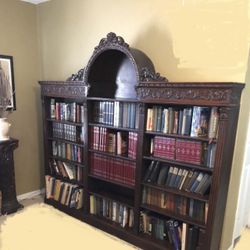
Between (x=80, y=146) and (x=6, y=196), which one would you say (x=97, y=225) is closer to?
(x=80, y=146)

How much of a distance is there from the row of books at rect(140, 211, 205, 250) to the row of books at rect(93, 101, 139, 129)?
0.90 meters

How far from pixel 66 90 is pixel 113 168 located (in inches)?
40.6

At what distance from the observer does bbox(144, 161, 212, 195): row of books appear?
6.24ft

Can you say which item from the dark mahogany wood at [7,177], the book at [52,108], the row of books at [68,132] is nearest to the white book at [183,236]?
the row of books at [68,132]

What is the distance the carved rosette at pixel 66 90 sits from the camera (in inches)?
97.0

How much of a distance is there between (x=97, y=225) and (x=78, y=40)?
2.17 m

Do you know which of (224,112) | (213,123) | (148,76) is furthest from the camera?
(148,76)

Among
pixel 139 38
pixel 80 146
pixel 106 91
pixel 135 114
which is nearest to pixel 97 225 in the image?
pixel 80 146

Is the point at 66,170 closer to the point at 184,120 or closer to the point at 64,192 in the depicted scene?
the point at 64,192

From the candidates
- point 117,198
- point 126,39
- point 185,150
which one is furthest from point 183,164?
point 126,39

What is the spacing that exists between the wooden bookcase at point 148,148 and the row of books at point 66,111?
3cm

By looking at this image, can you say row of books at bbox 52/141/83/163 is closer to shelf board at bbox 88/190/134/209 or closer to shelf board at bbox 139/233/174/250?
shelf board at bbox 88/190/134/209

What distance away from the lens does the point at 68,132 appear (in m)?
2.75

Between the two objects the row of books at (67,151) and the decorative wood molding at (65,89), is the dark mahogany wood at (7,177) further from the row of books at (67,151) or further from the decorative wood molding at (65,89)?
the decorative wood molding at (65,89)
